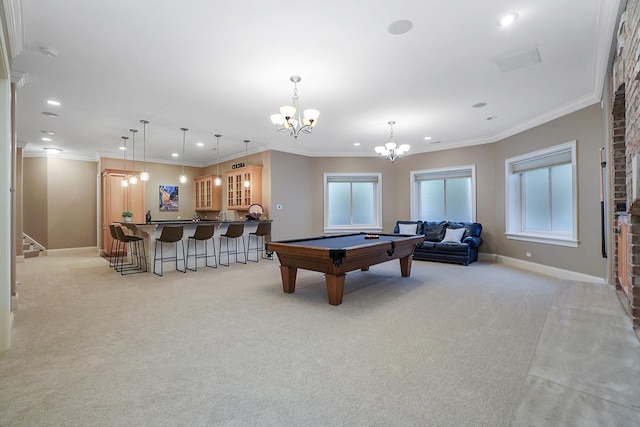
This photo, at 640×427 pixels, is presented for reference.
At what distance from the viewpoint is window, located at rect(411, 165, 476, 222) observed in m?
7.63

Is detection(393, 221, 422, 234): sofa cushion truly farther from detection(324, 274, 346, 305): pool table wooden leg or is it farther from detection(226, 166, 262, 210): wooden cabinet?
detection(324, 274, 346, 305): pool table wooden leg

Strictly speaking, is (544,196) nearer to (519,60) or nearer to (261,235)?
(519,60)

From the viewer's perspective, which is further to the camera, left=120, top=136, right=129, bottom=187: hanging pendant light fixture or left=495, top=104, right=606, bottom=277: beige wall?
left=120, top=136, right=129, bottom=187: hanging pendant light fixture

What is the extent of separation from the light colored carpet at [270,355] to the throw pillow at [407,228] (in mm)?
3200

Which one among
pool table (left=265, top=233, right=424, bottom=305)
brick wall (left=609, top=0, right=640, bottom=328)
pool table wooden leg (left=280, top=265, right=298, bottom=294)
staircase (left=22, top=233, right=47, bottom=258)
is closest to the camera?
brick wall (left=609, top=0, right=640, bottom=328)

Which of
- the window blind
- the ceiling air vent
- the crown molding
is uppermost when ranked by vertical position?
the ceiling air vent

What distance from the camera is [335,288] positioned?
12.3ft

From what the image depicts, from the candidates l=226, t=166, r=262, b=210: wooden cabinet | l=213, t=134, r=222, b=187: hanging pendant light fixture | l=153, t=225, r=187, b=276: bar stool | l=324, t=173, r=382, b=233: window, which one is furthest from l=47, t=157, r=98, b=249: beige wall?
l=324, t=173, r=382, b=233: window

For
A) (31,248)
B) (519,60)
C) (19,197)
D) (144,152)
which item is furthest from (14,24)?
(31,248)

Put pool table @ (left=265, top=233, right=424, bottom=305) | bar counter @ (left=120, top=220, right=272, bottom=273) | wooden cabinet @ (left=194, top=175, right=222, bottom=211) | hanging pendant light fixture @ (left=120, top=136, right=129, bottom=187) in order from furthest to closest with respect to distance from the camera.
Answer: wooden cabinet @ (left=194, top=175, right=222, bottom=211) < hanging pendant light fixture @ (left=120, top=136, right=129, bottom=187) < bar counter @ (left=120, top=220, right=272, bottom=273) < pool table @ (left=265, top=233, right=424, bottom=305)

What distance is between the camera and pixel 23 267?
6445 mm

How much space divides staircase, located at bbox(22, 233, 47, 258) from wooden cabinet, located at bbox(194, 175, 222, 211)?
4.10 meters

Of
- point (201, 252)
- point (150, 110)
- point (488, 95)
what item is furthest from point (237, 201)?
point (488, 95)

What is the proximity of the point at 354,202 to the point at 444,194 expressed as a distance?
245cm
